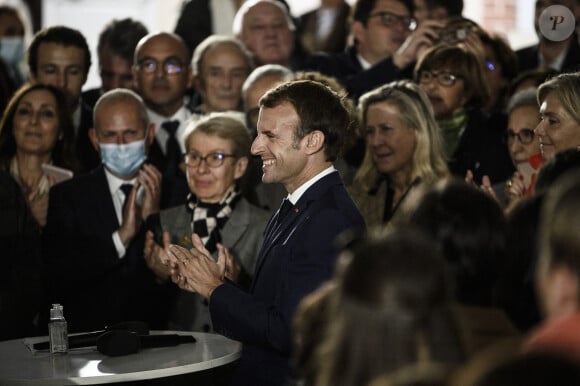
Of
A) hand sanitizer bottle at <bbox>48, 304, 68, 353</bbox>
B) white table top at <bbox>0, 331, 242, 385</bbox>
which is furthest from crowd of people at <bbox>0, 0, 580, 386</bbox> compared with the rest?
hand sanitizer bottle at <bbox>48, 304, 68, 353</bbox>

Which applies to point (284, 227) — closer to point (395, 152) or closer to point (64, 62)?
point (395, 152)

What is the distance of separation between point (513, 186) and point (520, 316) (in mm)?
2374

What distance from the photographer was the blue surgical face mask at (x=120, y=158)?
606 centimetres

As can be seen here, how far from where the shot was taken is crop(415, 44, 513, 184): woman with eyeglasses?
246 inches

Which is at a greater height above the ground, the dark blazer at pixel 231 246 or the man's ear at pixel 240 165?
the man's ear at pixel 240 165

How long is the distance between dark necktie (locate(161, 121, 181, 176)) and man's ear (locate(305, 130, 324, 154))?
2.25m

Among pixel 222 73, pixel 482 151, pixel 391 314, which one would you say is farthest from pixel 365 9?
pixel 391 314

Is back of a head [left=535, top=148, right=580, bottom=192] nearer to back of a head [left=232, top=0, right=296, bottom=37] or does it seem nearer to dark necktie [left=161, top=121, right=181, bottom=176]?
dark necktie [left=161, top=121, right=181, bottom=176]

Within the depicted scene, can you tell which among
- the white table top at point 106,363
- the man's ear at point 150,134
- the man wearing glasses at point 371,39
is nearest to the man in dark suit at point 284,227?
the white table top at point 106,363

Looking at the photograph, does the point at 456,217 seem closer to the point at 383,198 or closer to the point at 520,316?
the point at 520,316

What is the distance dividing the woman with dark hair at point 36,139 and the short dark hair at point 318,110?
2426 mm

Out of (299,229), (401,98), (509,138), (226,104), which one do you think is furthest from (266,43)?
(299,229)

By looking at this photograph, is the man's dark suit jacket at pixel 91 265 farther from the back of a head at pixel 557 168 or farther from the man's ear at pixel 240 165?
the back of a head at pixel 557 168

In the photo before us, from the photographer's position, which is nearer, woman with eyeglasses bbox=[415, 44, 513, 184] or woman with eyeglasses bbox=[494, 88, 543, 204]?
woman with eyeglasses bbox=[494, 88, 543, 204]
